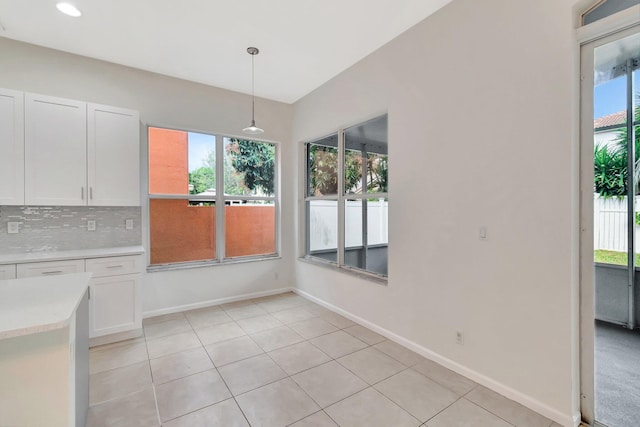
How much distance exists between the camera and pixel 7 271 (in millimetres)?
2512

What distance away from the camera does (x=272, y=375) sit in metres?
2.37

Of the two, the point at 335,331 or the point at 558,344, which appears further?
the point at 335,331

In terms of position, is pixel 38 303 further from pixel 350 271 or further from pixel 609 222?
pixel 609 222

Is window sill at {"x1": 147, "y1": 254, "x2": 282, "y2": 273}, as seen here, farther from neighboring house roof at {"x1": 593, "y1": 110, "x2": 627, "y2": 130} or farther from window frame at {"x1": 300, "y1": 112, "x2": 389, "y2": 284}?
neighboring house roof at {"x1": 593, "y1": 110, "x2": 627, "y2": 130}

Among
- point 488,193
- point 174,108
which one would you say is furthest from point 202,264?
point 488,193

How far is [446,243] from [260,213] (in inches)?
116

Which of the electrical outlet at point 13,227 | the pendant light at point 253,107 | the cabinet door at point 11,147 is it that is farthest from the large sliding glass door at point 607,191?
the electrical outlet at point 13,227

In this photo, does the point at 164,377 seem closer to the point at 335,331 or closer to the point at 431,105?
the point at 335,331

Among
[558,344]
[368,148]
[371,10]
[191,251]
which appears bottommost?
[558,344]

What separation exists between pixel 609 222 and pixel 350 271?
238 cm

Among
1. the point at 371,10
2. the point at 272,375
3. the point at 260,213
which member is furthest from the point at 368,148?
the point at 272,375

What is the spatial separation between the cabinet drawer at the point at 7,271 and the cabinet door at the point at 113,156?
2.72 feet

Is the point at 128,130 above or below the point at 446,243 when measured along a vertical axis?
above

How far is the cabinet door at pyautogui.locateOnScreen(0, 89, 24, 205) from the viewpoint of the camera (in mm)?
2668
